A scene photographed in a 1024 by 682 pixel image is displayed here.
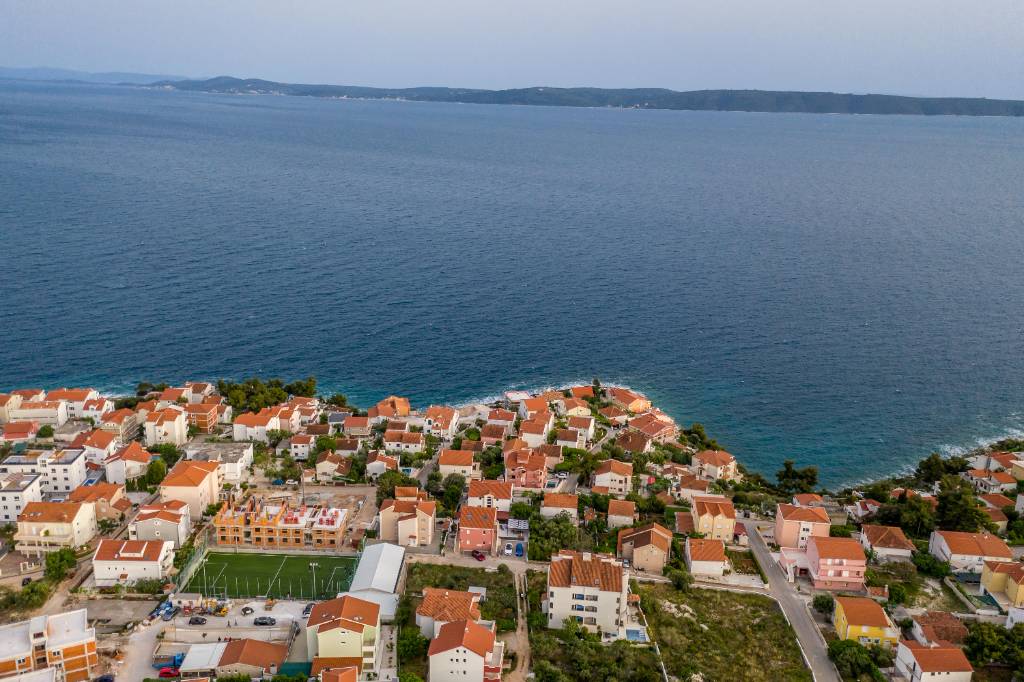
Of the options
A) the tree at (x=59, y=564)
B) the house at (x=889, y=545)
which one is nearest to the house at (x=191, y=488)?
the tree at (x=59, y=564)

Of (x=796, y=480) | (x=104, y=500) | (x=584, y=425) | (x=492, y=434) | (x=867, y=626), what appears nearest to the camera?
(x=867, y=626)

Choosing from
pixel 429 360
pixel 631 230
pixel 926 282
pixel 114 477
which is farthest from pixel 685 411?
pixel 631 230

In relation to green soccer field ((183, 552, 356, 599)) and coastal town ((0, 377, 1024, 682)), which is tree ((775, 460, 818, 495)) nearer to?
coastal town ((0, 377, 1024, 682))

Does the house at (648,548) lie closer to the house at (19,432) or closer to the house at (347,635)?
the house at (347,635)

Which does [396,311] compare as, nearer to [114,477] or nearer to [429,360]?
[429,360]

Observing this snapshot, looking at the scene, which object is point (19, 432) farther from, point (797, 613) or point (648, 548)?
point (797, 613)

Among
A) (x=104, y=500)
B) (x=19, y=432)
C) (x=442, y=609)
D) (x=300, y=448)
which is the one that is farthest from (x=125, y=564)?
(x=19, y=432)
